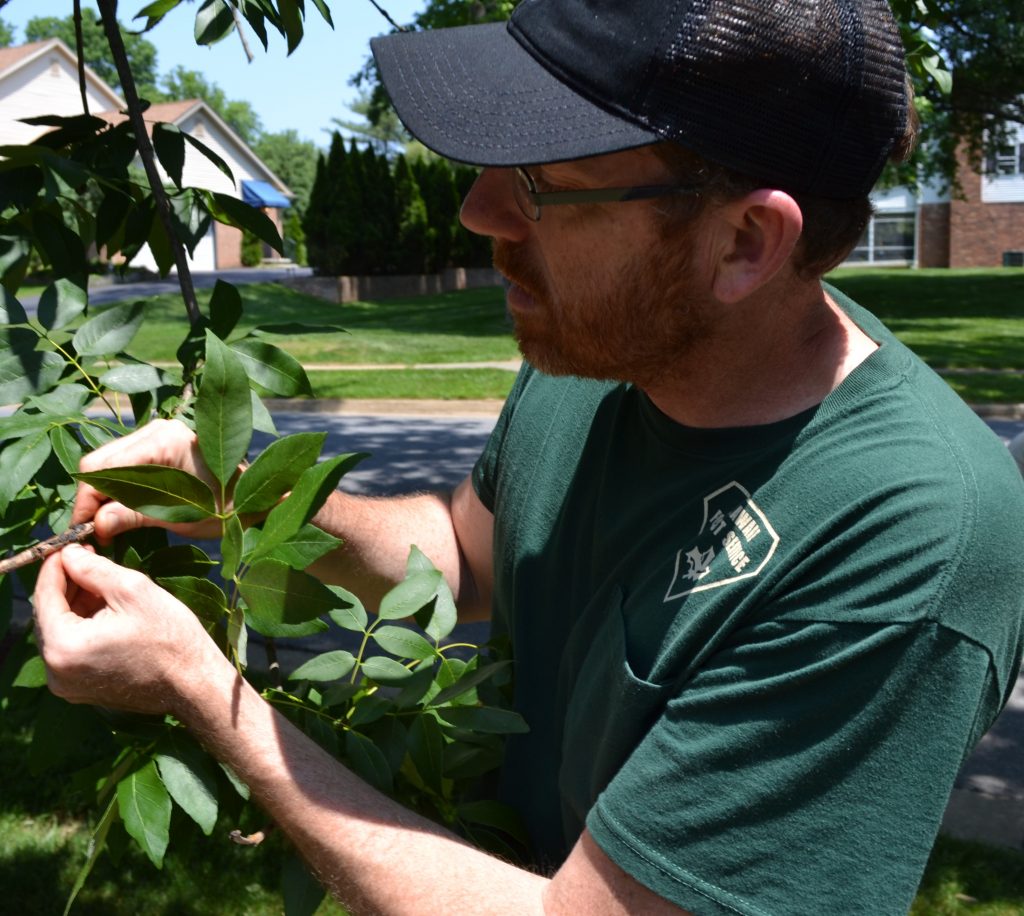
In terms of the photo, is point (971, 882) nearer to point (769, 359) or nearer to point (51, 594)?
point (769, 359)

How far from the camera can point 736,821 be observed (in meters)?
1.24

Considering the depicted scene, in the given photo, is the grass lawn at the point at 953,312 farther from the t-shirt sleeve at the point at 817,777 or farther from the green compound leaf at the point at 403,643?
the t-shirt sleeve at the point at 817,777

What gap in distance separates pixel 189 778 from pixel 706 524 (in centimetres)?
69

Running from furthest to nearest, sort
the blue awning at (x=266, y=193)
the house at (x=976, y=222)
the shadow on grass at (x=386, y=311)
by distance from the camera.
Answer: the blue awning at (x=266, y=193) → the house at (x=976, y=222) → the shadow on grass at (x=386, y=311)

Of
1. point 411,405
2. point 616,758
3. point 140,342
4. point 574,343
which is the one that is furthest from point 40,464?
point 140,342

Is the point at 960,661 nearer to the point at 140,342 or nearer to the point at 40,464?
the point at 40,464

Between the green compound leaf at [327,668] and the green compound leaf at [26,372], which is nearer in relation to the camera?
the green compound leaf at [327,668]

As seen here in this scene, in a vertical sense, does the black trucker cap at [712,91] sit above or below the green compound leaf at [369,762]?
above

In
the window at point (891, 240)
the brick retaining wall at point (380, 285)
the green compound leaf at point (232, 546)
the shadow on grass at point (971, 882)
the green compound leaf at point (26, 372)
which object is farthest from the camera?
the window at point (891, 240)

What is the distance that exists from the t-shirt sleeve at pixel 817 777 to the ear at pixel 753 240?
0.38m

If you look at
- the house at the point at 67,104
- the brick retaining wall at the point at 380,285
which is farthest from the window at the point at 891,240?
the house at the point at 67,104

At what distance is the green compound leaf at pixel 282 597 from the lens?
4.75 ft

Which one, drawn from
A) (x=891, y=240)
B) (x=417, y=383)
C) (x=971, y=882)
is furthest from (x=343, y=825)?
(x=891, y=240)

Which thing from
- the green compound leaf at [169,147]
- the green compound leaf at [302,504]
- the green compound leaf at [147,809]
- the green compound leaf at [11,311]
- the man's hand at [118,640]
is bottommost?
the green compound leaf at [147,809]
